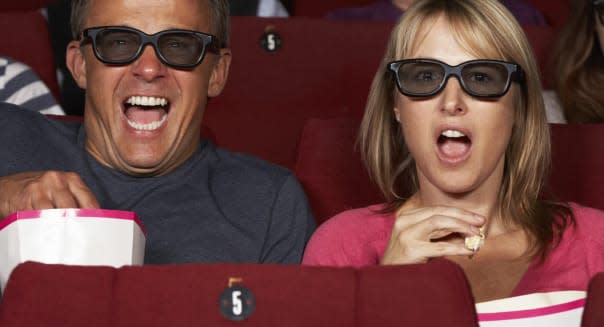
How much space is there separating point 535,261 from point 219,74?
0.38 meters

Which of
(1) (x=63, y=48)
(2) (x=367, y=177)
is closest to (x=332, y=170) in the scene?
(2) (x=367, y=177)

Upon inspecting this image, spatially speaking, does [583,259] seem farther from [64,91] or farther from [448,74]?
[64,91]

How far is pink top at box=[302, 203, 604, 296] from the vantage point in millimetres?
1056

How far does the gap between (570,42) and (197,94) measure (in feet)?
1.71

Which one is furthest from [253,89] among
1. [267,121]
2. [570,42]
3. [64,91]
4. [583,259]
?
[583,259]

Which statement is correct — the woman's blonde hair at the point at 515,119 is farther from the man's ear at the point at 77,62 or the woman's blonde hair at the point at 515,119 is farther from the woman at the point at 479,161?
the man's ear at the point at 77,62

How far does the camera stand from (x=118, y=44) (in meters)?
1.18

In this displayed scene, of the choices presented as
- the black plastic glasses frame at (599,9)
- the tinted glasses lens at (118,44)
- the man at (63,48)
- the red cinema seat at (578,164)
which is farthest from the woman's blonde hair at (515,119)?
the man at (63,48)

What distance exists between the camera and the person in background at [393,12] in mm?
1817

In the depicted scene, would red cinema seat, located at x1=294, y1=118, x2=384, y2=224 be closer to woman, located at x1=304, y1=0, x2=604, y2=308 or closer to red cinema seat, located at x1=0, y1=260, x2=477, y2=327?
woman, located at x1=304, y1=0, x2=604, y2=308

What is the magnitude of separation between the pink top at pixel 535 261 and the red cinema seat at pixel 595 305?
0.88ft

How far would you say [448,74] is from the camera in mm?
1071

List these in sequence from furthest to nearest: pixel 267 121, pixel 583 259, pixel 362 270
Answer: pixel 267 121, pixel 583 259, pixel 362 270

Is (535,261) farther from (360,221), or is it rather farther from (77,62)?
(77,62)
